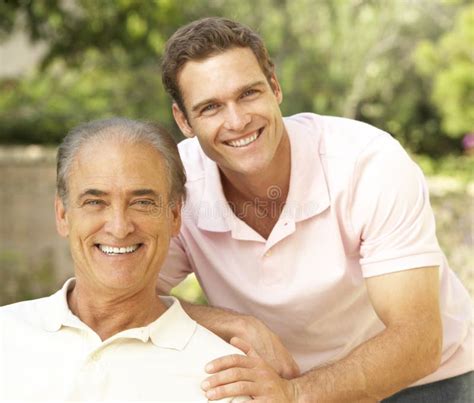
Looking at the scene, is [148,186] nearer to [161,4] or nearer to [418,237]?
[418,237]

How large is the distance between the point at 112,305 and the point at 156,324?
0.44 ft

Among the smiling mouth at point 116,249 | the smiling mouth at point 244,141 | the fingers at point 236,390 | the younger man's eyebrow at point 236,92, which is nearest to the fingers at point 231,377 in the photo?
the fingers at point 236,390

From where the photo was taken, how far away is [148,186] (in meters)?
2.18

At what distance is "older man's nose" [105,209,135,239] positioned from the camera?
6.98 ft

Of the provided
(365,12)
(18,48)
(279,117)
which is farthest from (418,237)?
(18,48)

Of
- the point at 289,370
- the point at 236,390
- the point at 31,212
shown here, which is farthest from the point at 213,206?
Result: the point at 31,212

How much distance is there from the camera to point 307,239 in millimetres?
2521

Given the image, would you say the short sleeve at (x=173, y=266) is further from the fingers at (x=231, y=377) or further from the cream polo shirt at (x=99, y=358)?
the fingers at (x=231, y=377)

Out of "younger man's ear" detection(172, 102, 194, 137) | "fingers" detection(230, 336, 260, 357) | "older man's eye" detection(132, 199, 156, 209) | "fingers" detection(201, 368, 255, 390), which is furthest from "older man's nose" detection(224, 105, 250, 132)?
"fingers" detection(201, 368, 255, 390)

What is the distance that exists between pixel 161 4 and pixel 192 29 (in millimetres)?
3493

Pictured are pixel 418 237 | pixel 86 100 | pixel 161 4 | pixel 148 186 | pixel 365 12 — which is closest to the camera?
pixel 148 186

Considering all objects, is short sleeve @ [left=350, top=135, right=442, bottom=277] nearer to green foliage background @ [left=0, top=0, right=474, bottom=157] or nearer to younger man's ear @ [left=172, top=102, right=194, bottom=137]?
younger man's ear @ [left=172, top=102, right=194, bottom=137]

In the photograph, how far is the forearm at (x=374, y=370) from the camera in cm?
216

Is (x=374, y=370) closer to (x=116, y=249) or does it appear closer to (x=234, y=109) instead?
(x=116, y=249)
